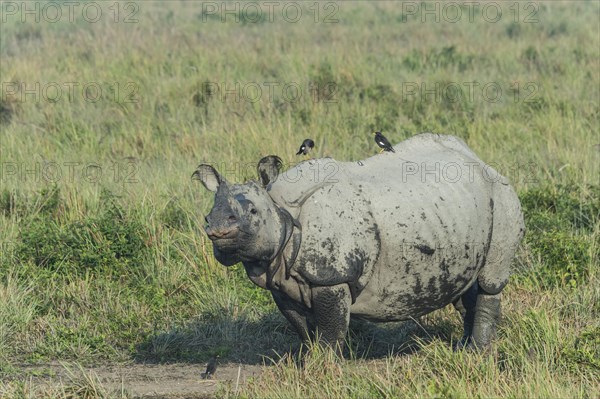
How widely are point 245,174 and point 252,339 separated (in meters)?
2.42

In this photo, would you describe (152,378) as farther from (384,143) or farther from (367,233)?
(384,143)

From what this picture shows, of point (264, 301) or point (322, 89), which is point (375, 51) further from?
point (264, 301)

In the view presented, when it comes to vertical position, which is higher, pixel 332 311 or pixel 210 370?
pixel 332 311

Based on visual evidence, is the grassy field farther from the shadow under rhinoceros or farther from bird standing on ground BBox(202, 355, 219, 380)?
bird standing on ground BBox(202, 355, 219, 380)

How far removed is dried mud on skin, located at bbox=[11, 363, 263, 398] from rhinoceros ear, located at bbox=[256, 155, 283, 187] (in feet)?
3.29

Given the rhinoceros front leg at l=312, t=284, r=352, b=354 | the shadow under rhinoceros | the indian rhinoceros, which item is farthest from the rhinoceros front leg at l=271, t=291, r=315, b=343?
the shadow under rhinoceros

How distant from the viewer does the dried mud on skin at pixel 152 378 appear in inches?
209

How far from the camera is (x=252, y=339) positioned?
20.7 ft

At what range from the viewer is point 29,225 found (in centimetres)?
759

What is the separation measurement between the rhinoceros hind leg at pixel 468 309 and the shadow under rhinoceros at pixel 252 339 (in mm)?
265

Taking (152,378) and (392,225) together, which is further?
(152,378)

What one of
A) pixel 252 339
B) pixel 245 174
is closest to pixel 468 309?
pixel 252 339

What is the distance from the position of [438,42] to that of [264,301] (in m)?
10.0

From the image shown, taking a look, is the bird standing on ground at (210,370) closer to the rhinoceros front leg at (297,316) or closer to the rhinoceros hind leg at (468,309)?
the rhinoceros front leg at (297,316)
